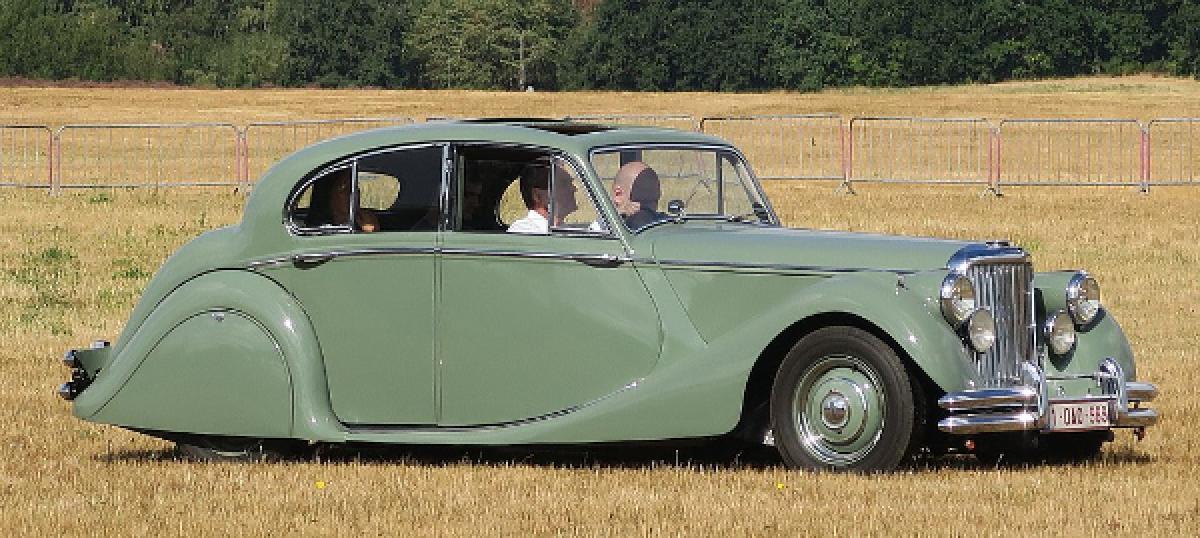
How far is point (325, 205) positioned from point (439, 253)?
2.37 feet

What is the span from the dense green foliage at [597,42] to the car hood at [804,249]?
81759 mm

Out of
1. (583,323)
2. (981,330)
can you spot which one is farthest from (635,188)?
(981,330)

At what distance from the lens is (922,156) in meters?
43.0

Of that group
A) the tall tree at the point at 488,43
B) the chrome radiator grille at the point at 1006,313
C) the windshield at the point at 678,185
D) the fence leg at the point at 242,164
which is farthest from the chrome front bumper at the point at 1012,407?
the tall tree at the point at 488,43

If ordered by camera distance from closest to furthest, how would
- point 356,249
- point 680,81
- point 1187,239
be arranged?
point 356,249 < point 1187,239 < point 680,81

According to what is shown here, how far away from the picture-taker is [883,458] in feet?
31.1

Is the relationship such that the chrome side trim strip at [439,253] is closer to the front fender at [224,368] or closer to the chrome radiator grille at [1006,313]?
the front fender at [224,368]

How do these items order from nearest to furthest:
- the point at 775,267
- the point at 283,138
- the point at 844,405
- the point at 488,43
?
the point at 844,405, the point at 775,267, the point at 283,138, the point at 488,43

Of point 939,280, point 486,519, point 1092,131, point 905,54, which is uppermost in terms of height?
point 905,54

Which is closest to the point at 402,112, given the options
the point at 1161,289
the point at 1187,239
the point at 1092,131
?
the point at 1092,131

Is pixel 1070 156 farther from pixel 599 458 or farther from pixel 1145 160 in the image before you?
pixel 599 458

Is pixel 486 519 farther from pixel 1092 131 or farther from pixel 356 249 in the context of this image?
pixel 1092 131

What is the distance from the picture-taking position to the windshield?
34.0 feet

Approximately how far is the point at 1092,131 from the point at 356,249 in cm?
3798
